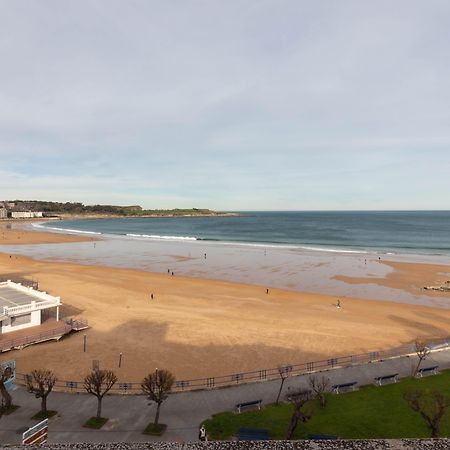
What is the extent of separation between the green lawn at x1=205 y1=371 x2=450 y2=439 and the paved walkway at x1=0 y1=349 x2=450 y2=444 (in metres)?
1.38

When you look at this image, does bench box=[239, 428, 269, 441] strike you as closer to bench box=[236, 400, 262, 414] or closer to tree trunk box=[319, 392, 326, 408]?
bench box=[236, 400, 262, 414]

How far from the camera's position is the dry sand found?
2714 cm

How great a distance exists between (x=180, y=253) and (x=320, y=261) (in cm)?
3271

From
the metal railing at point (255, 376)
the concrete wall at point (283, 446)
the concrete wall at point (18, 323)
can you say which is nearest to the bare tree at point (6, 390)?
the metal railing at point (255, 376)

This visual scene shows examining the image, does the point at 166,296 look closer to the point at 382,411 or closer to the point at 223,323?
the point at 223,323

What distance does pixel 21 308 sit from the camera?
31109mm

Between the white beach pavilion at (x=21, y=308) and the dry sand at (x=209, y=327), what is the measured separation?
3762 millimetres

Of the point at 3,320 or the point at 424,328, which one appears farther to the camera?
the point at 424,328

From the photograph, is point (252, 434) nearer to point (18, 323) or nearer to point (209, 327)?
point (209, 327)

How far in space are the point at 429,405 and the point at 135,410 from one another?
49.9 feet

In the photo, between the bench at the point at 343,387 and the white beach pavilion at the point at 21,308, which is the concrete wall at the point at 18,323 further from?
the bench at the point at 343,387

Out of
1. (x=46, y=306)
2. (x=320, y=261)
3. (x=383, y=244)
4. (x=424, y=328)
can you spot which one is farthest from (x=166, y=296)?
(x=383, y=244)

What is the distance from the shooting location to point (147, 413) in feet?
62.5

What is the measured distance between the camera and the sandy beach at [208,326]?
27.2 m
